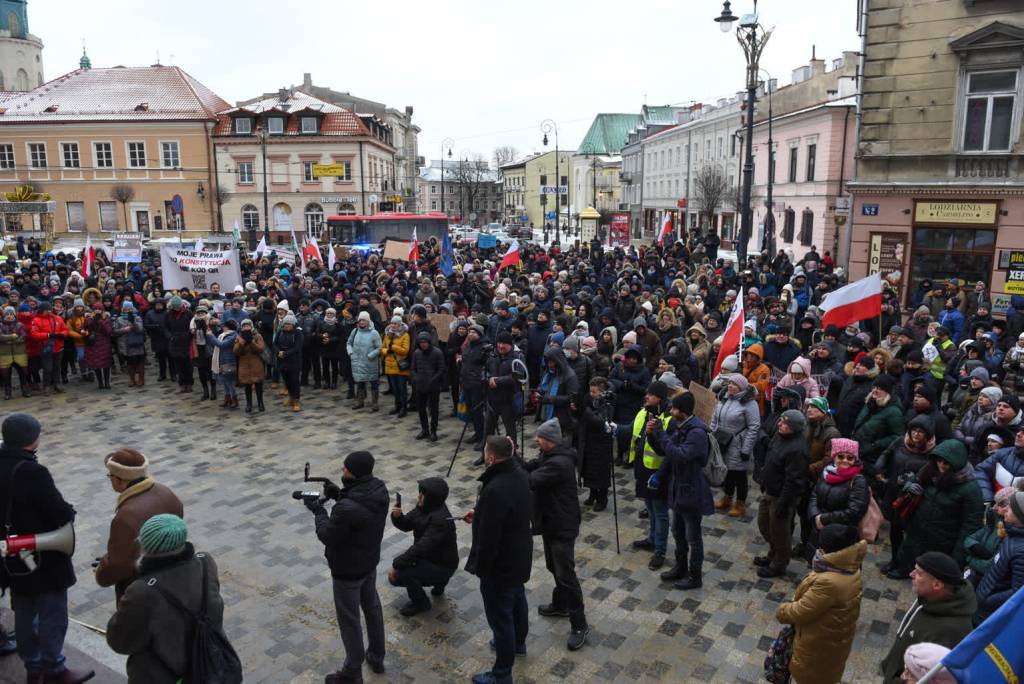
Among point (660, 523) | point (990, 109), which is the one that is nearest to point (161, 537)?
point (660, 523)

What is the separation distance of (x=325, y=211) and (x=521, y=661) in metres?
51.3

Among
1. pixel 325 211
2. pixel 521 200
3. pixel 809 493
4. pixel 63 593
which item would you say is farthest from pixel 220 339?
pixel 521 200

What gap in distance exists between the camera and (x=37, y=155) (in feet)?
166

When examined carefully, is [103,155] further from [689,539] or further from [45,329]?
[689,539]

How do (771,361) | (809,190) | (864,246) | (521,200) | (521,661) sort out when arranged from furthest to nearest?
(521,200), (809,190), (864,246), (771,361), (521,661)

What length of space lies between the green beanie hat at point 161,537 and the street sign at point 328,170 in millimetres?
51629

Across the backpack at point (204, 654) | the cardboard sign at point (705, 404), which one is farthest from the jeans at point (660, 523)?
the backpack at point (204, 654)

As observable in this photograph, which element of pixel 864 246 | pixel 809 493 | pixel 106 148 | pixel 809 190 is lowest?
pixel 809 493

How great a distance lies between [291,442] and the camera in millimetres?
11320

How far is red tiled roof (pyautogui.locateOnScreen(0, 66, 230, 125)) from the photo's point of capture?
50438 millimetres

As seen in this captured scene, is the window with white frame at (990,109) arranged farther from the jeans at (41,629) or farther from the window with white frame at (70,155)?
the window with white frame at (70,155)

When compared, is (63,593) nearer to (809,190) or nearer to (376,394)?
(376,394)

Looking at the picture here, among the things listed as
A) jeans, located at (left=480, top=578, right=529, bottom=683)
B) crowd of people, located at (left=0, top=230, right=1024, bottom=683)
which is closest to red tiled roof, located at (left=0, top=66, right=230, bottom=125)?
crowd of people, located at (left=0, top=230, right=1024, bottom=683)

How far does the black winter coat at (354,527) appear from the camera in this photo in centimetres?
515
